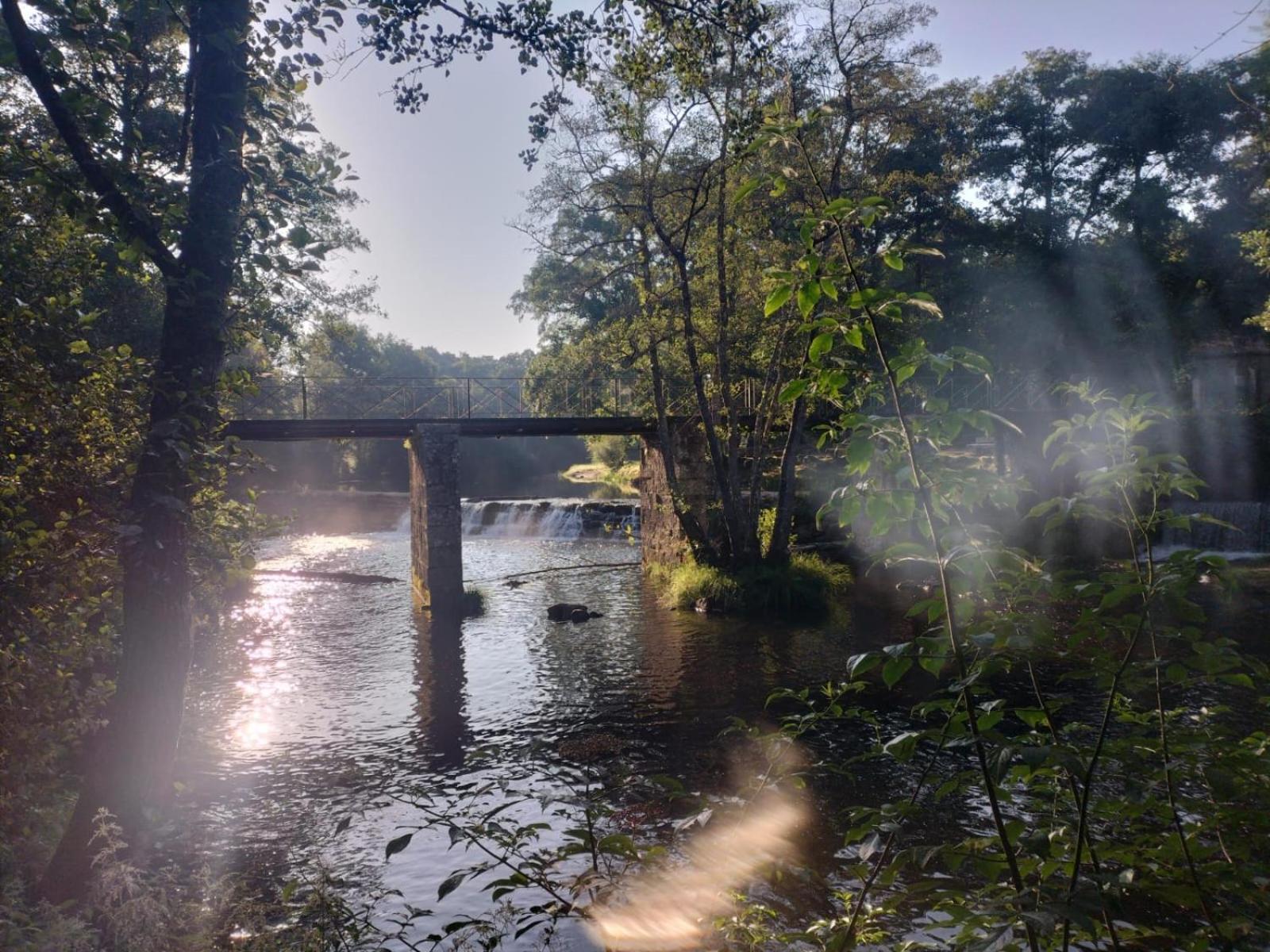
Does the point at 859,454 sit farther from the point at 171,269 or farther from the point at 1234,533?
the point at 1234,533

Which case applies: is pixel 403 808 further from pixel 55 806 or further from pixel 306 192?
pixel 306 192

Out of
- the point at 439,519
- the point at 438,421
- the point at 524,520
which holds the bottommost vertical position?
the point at 524,520

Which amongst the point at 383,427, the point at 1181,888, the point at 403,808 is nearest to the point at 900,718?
the point at 403,808

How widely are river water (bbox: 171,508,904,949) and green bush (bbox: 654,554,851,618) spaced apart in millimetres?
790

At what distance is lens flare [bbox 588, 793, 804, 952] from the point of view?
5.28m

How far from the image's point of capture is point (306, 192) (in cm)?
533

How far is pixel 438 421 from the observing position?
725 inches

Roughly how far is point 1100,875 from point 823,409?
661 inches

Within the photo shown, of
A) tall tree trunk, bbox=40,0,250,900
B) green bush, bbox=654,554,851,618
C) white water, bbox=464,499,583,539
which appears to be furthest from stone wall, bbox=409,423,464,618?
tall tree trunk, bbox=40,0,250,900

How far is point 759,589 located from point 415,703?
7.70m

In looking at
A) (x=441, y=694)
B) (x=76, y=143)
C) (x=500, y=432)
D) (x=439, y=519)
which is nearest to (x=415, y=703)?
(x=441, y=694)

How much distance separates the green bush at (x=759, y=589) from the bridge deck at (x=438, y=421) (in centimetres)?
370

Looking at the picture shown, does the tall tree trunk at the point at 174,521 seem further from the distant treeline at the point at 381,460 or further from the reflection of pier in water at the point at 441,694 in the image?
the distant treeline at the point at 381,460

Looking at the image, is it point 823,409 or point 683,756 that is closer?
point 683,756
